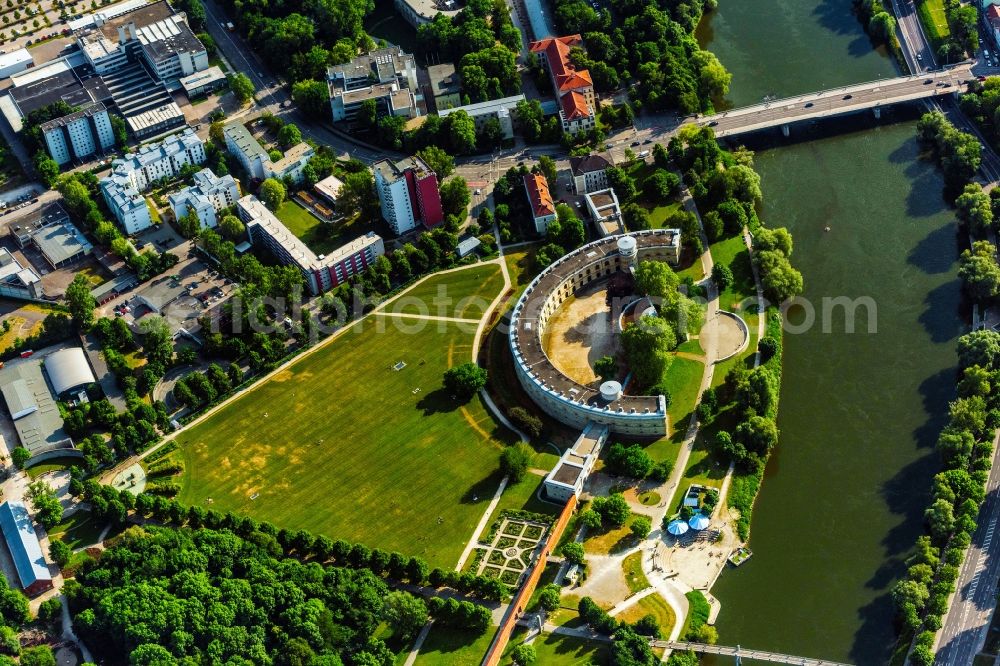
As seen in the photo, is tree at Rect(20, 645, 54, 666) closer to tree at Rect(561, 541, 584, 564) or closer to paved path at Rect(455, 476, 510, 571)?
paved path at Rect(455, 476, 510, 571)

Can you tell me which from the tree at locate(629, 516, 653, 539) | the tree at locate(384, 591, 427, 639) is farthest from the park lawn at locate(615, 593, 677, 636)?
the tree at locate(384, 591, 427, 639)

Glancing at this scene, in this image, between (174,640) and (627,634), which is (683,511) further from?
(174,640)

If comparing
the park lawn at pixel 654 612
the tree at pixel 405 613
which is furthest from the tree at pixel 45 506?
the park lawn at pixel 654 612

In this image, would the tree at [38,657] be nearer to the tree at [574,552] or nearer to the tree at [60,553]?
the tree at [60,553]

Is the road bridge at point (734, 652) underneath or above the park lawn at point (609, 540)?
underneath

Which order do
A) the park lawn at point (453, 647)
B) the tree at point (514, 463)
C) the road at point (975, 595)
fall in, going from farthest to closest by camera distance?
1. the tree at point (514, 463)
2. the park lawn at point (453, 647)
3. the road at point (975, 595)

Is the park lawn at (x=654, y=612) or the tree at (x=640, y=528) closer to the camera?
the park lawn at (x=654, y=612)

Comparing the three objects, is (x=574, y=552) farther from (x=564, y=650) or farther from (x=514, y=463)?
(x=514, y=463)
